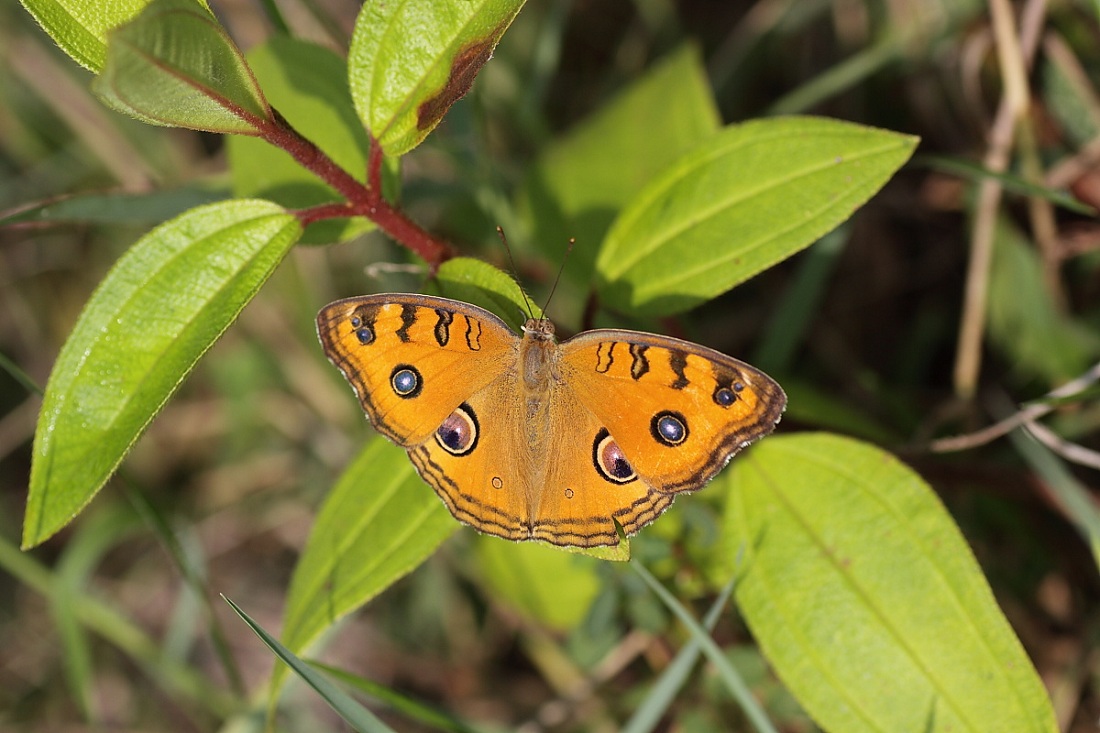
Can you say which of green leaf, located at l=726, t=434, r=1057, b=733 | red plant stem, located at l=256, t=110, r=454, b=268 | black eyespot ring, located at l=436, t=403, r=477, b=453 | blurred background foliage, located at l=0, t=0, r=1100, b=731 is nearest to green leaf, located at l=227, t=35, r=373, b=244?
blurred background foliage, located at l=0, t=0, r=1100, b=731

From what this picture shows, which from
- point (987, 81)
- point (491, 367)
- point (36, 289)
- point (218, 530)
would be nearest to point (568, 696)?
point (491, 367)

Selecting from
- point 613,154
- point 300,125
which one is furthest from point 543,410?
point 613,154

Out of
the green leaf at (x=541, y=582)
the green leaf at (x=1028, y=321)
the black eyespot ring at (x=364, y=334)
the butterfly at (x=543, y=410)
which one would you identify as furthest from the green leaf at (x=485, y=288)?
the green leaf at (x=1028, y=321)

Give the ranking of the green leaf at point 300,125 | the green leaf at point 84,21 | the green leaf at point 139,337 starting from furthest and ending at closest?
1. the green leaf at point 300,125
2. the green leaf at point 84,21
3. the green leaf at point 139,337

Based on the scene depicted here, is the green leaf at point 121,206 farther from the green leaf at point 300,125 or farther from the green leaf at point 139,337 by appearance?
the green leaf at point 139,337

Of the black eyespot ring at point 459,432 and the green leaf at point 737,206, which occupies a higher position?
the green leaf at point 737,206

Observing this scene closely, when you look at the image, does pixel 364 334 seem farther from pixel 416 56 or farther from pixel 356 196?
pixel 416 56

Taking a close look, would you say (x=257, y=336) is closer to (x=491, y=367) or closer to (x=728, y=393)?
(x=491, y=367)
